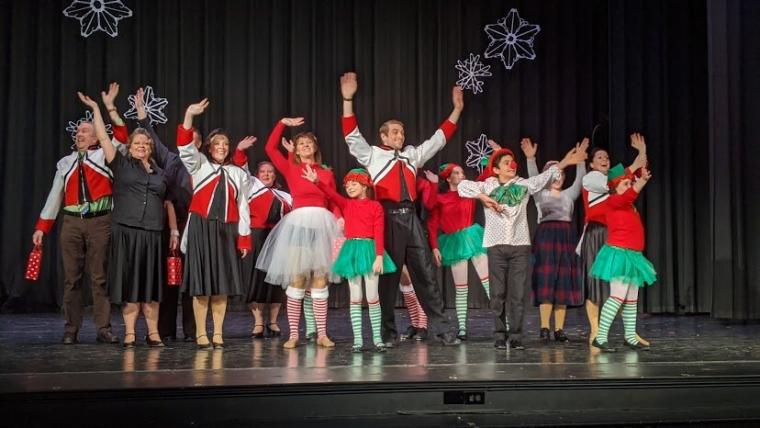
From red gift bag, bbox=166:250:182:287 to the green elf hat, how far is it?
2.71 metres

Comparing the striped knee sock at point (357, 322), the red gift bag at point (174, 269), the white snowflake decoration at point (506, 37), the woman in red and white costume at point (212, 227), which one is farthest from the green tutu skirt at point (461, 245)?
the white snowflake decoration at point (506, 37)

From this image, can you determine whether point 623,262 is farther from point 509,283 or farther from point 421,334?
point 421,334

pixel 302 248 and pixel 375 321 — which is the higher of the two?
pixel 302 248

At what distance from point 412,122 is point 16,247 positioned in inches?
157

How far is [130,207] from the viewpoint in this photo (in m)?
5.20

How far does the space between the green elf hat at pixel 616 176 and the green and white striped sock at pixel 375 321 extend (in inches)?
64.2

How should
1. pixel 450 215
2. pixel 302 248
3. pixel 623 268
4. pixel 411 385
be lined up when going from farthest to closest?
pixel 450 215 → pixel 302 248 → pixel 623 268 → pixel 411 385

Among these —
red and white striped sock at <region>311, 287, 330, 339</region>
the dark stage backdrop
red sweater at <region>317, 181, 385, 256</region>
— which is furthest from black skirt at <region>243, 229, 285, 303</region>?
the dark stage backdrop

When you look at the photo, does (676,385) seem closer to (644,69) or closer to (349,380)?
(349,380)

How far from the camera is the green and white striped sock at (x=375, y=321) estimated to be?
497 cm

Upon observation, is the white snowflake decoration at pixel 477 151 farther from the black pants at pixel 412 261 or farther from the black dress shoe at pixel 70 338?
the black dress shoe at pixel 70 338

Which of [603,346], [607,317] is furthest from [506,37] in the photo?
[603,346]

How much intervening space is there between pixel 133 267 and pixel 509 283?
2281 millimetres

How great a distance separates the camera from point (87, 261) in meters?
5.46
